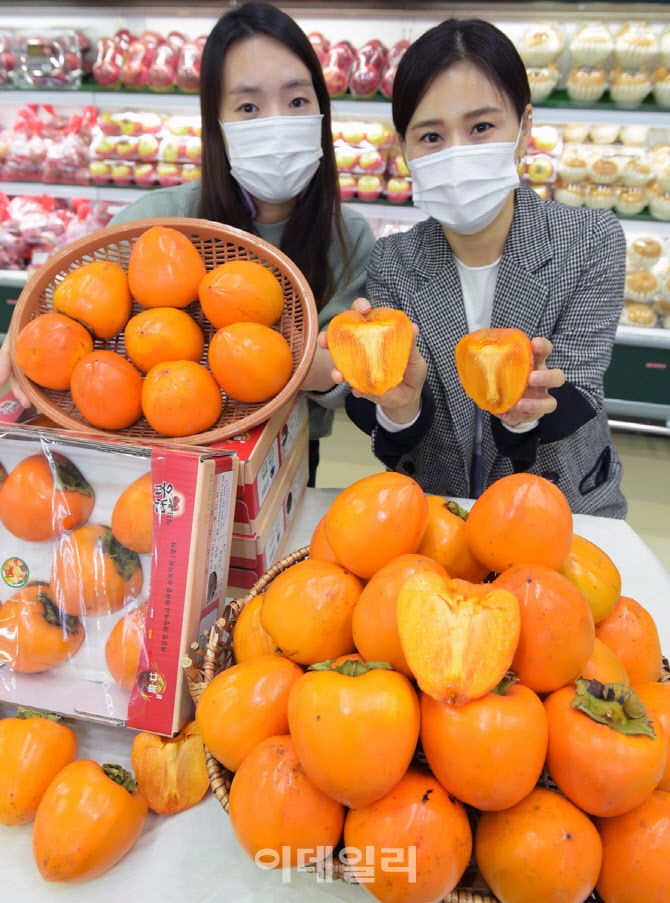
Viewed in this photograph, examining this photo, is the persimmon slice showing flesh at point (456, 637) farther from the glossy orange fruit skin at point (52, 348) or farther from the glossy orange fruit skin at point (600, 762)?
the glossy orange fruit skin at point (52, 348)

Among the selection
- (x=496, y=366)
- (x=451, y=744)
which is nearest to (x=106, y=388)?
(x=496, y=366)

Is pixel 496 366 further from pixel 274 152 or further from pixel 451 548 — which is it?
pixel 274 152

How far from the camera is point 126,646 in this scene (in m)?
0.86

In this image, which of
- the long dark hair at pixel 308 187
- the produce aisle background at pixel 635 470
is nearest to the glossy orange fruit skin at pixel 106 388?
the long dark hair at pixel 308 187

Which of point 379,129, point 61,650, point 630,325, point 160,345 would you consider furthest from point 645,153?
point 61,650

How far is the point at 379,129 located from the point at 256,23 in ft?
5.66

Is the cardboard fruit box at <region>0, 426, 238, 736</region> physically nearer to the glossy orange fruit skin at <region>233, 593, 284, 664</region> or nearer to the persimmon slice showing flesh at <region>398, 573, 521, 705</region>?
the glossy orange fruit skin at <region>233, 593, 284, 664</region>

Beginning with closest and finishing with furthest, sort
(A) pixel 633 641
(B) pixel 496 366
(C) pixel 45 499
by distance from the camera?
(A) pixel 633 641
(C) pixel 45 499
(B) pixel 496 366

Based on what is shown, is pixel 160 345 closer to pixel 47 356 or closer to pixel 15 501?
pixel 47 356

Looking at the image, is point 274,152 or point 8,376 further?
point 274,152

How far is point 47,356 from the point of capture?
110 cm

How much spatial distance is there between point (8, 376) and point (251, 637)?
31.2 inches

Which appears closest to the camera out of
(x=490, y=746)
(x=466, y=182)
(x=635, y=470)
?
(x=490, y=746)

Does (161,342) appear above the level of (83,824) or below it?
above
